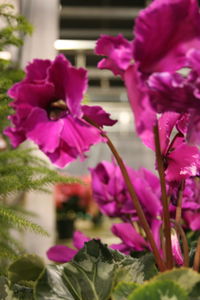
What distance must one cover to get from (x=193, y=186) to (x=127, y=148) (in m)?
8.28

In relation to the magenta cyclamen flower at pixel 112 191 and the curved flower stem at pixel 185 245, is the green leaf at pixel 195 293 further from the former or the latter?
the magenta cyclamen flower at pixel 112 191

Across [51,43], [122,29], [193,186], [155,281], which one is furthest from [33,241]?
[122,29]

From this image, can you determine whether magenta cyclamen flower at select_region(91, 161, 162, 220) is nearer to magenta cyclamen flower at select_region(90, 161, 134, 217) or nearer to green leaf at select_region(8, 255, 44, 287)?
magenta cyclamen flower at select_region(90, 161, 134, 217)

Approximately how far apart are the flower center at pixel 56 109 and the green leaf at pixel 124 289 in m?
0.15

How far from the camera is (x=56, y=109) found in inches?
15.5

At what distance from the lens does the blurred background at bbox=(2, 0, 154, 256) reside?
165 centimetres

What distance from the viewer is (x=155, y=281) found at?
0.31 metres

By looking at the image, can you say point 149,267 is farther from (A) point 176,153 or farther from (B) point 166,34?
(B) point 166,34

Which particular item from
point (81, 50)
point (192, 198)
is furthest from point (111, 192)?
point (81, 50)

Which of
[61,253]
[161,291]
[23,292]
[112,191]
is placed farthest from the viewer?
[112,191]

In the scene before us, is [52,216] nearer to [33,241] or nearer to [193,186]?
[33,241]

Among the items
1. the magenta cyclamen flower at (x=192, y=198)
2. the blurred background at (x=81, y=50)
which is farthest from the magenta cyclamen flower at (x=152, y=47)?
the magenta cyclamen flower at (x=192, y=198)

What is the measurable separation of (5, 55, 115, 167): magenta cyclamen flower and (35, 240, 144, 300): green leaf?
0.33 ft

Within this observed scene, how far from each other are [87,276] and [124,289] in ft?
0.25
